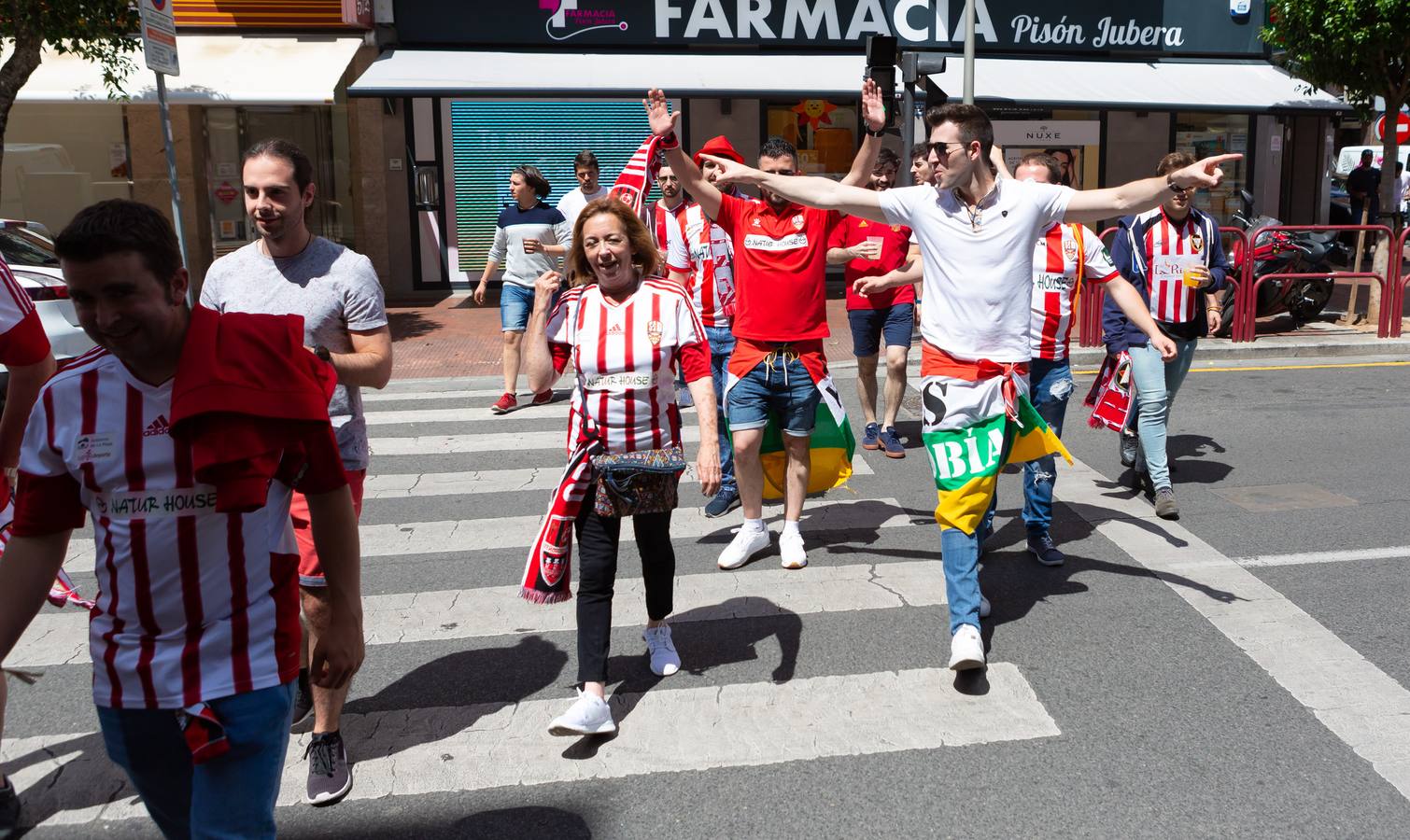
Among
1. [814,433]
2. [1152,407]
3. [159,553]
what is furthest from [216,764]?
[1152,407]

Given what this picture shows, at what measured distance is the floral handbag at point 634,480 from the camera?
415 centimetres

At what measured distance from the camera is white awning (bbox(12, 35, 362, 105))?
15.2 m

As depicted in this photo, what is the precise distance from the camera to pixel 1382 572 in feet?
18.6

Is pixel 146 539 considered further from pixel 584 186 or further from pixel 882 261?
pixel 584 186

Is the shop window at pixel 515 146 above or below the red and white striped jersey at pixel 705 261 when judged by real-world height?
above

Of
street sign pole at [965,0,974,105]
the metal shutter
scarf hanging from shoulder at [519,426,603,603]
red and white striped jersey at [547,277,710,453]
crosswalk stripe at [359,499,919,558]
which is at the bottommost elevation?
crosswalk stripe at [359,499,919,558]

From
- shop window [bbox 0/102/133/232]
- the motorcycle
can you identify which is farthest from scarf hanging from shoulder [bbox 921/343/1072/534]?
shop window [bbox 0/102/133/232]

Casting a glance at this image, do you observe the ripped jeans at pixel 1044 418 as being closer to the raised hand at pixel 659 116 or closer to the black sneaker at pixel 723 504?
the black sneaker at pixel 723 504

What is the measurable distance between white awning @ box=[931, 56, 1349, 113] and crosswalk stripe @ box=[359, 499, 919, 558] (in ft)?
37.5

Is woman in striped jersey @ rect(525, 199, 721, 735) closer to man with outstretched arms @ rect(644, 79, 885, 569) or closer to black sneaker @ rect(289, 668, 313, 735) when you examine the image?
black sneaker @ rect(289, 668, 313, 735)

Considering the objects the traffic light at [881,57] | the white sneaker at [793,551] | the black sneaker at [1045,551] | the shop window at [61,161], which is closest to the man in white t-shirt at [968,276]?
the black sneaker at [1045,551]

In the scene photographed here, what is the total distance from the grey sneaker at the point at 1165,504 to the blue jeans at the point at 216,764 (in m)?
5.26

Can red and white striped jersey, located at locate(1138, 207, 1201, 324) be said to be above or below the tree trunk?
below

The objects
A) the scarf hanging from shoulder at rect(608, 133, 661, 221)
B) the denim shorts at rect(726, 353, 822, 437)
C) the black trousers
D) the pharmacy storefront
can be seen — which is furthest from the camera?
the pharmacy storefront
